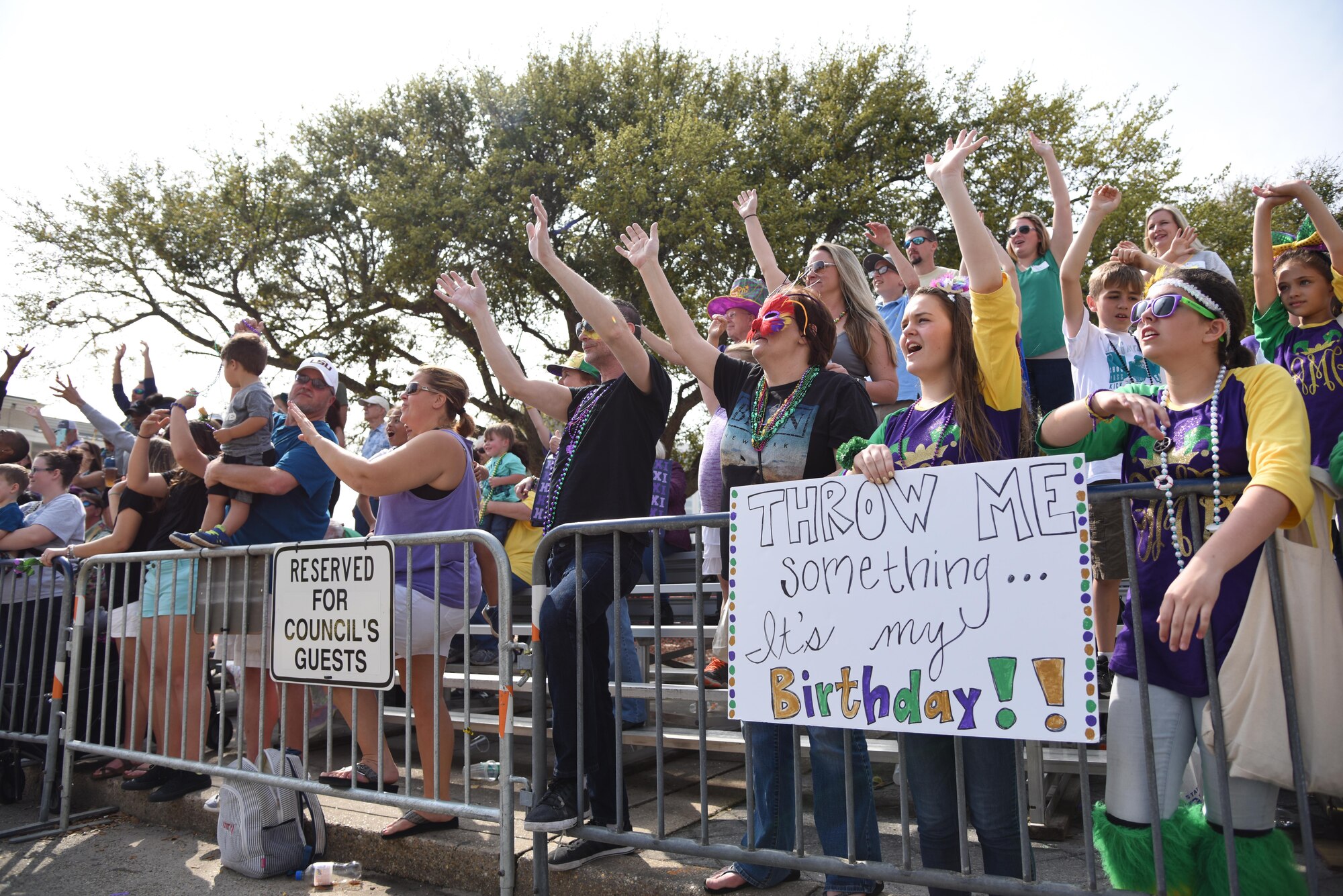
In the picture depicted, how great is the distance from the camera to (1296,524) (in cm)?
239

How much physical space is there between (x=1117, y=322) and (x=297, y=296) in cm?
1971

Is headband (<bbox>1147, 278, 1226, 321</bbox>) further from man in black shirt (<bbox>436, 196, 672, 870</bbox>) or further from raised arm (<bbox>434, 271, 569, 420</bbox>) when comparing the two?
raised arm (<bbox>434, 271, 569, 420</bbox>)

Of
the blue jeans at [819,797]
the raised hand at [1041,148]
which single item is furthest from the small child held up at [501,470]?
the raised hand at [1041,148]

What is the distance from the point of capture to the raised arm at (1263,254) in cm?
403

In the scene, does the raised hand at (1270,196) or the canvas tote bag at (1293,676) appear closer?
the canvas tote bag at (1293,676)

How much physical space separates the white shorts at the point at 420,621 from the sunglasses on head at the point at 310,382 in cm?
147

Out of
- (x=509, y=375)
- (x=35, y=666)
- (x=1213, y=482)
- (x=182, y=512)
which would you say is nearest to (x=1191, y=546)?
(x=1213, y=482)

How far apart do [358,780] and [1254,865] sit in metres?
3.64

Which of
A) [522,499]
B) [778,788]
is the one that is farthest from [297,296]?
[778,788]

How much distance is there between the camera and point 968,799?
9.02 ft

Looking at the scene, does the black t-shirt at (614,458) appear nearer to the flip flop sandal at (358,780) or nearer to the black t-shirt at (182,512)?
the flip flop sandal at (358,780)

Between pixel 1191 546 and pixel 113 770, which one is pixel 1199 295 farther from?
pixel 113 770

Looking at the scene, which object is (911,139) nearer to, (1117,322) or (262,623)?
(1117,322)

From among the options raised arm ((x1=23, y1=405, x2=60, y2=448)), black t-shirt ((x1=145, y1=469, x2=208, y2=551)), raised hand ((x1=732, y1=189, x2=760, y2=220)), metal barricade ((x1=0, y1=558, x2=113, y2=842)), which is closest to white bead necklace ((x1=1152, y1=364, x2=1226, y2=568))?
raised hand ((x1=732, y1=189, x2=760, y2=220))
